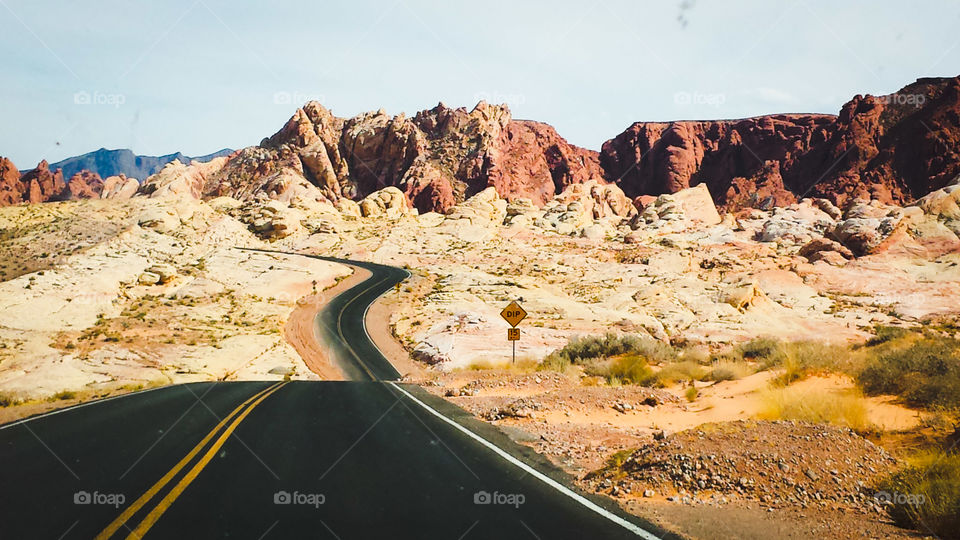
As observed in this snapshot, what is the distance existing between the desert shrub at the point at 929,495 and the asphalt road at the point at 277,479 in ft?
9.60

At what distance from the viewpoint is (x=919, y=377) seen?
9.48 meters

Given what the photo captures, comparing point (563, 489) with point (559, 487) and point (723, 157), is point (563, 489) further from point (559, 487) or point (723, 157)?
point (723, 157)

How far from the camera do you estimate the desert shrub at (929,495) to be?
17.4ft

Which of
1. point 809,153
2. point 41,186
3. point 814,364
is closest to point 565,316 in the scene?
point 814,364

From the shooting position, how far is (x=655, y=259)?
2266 inches

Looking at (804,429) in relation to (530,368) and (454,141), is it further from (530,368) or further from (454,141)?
(454,141)

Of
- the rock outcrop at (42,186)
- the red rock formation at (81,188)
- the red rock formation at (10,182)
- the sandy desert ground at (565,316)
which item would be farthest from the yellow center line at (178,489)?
the red rock formation at (81,188)

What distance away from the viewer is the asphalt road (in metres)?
5.36

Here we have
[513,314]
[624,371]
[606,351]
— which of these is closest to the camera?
[624,371]

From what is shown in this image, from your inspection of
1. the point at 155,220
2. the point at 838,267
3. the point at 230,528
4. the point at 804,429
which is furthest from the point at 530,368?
the point at 155,220

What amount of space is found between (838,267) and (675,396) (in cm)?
5414

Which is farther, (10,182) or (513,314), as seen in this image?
(10,182)

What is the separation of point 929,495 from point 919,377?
5029mm

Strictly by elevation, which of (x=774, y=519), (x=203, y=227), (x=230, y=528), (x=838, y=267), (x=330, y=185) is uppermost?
(x=330, y=185)
